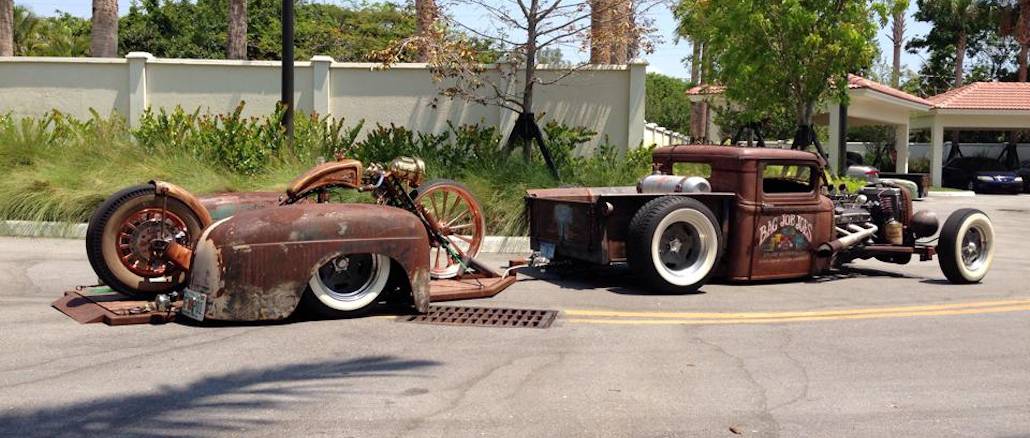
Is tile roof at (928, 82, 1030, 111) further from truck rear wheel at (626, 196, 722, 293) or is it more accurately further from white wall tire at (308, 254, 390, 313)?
white wall tire at (308, 254, 390, 313)

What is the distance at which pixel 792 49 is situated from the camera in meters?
19.5

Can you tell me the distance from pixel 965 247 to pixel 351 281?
7.06m

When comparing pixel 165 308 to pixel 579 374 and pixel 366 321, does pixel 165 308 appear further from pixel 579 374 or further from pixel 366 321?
pixel 579 374

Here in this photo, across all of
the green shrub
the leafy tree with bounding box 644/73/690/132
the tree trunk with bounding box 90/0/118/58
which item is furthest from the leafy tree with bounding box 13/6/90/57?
the leafy tree with bounding box 644/73/690/132

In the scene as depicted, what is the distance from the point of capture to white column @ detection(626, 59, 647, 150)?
18.9 m

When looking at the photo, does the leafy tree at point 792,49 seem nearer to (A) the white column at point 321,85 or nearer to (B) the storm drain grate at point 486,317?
(A) the white column at point 321,85

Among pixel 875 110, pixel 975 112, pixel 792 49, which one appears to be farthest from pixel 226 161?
pixel 975 112

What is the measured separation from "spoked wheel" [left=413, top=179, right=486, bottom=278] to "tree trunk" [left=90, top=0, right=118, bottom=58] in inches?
577

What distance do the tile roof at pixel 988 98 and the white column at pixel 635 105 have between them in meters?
20.3

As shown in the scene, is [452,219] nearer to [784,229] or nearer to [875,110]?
[784,229]

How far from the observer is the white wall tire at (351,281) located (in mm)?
7785

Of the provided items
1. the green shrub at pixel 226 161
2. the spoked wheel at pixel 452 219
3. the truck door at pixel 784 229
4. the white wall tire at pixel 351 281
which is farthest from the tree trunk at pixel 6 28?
the truck door at pixel 784 229

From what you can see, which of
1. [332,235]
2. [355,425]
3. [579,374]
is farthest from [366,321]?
[355,425]

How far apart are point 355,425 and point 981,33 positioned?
61.7 m
